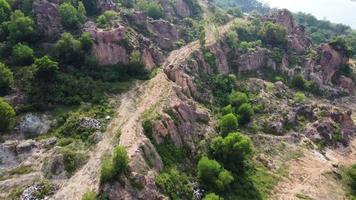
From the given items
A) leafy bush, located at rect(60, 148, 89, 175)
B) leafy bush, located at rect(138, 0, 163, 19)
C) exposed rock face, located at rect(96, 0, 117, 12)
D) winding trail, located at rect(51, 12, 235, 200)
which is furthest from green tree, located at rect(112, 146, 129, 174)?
leafy bush, located at rect(138, 0, 163, 19)

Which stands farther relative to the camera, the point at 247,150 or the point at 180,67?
the point at 180,67

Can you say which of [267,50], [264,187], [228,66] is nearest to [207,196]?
[264,187]

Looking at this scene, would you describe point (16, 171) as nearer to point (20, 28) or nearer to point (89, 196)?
point (89, 196)

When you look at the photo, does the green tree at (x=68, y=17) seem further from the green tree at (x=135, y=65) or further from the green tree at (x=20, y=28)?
the green tree at (x=135, y=65)

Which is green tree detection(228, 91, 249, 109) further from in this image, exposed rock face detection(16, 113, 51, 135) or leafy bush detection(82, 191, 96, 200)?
leafy bush detection(82, 191, 96, 200)

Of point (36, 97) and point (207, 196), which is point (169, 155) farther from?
point (36, 97)
